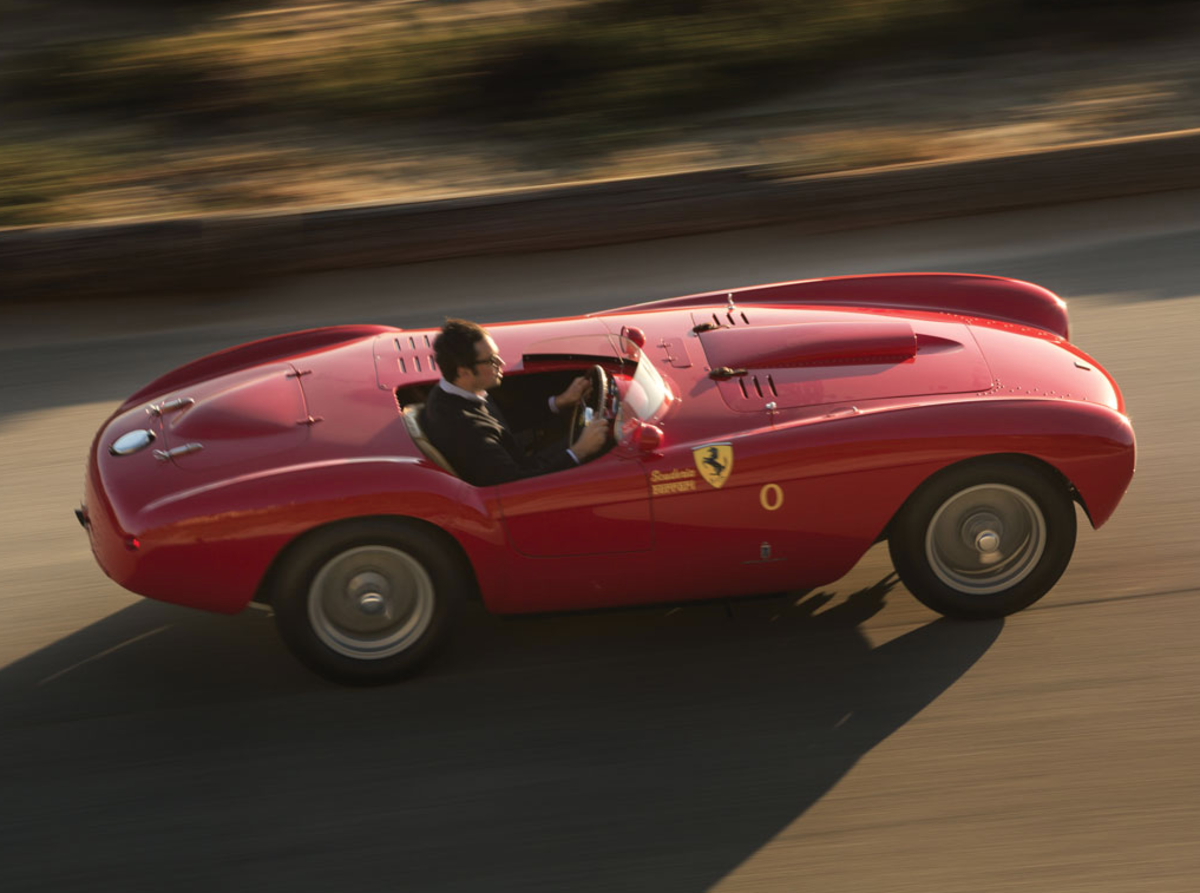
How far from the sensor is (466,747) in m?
4.20

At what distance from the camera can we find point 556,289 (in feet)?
27.3

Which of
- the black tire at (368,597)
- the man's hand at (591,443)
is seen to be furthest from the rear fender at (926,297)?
the black tire at (368,597)

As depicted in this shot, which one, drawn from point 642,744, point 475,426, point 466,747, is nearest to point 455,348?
point 475,426

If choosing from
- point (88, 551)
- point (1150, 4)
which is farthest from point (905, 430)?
point (1150, 4)

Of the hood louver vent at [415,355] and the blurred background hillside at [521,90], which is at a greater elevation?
the blurred background hillside at [521,90]

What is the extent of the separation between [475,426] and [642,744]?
1.20m

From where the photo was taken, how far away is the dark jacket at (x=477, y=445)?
4.29 meters

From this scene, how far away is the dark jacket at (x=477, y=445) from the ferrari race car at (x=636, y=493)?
0.18ft

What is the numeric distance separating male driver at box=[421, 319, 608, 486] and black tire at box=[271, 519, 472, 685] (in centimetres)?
30

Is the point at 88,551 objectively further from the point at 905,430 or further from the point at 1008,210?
the point at 1008,210

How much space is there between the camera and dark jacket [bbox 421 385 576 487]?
429 cm

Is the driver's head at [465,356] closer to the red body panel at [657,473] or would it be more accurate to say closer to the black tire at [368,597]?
the red body panel at [657,473]

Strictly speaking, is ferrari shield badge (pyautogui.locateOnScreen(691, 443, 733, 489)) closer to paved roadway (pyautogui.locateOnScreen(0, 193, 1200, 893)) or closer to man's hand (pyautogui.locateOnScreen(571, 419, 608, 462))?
man's hand (pyautogui.locateOnScreen(571, 419, 608, 462))

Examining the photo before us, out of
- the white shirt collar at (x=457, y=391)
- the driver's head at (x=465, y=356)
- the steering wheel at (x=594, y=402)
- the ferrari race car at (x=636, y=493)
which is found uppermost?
the driver's head at (x=465, y=356)
